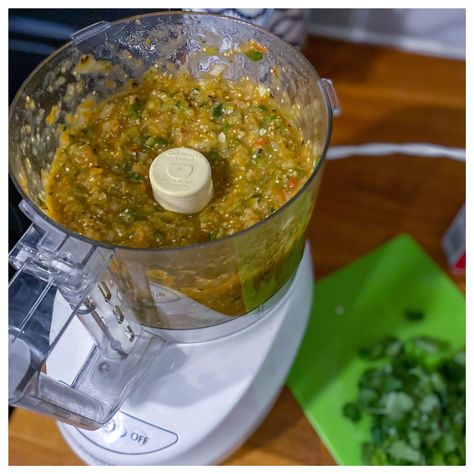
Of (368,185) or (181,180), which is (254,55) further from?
(368,185)

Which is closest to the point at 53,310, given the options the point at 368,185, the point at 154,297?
the point at 154,297

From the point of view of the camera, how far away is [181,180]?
0.52 meters

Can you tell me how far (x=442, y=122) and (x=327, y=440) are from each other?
1.87ft

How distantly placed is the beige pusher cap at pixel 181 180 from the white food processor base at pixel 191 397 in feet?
0.52

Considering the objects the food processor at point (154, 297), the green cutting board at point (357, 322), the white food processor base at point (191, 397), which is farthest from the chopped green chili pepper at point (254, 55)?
the green cutting board at point (357, 322)

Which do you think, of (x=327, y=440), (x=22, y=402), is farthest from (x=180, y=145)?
(x=327, y=440)

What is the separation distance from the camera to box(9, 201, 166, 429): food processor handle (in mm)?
450

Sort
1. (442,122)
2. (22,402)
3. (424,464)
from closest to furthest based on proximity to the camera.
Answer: (22,402) → (424,464) → (442,122)

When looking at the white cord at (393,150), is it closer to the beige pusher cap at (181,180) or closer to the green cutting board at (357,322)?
the green cutting board at (357,322)

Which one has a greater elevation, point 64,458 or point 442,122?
point 442,122

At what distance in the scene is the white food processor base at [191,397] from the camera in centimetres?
60

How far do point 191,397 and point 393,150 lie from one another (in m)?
0.57

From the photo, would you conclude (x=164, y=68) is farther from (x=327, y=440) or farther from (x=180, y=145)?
(x=327, y=440)

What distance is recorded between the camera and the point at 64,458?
738 mm
